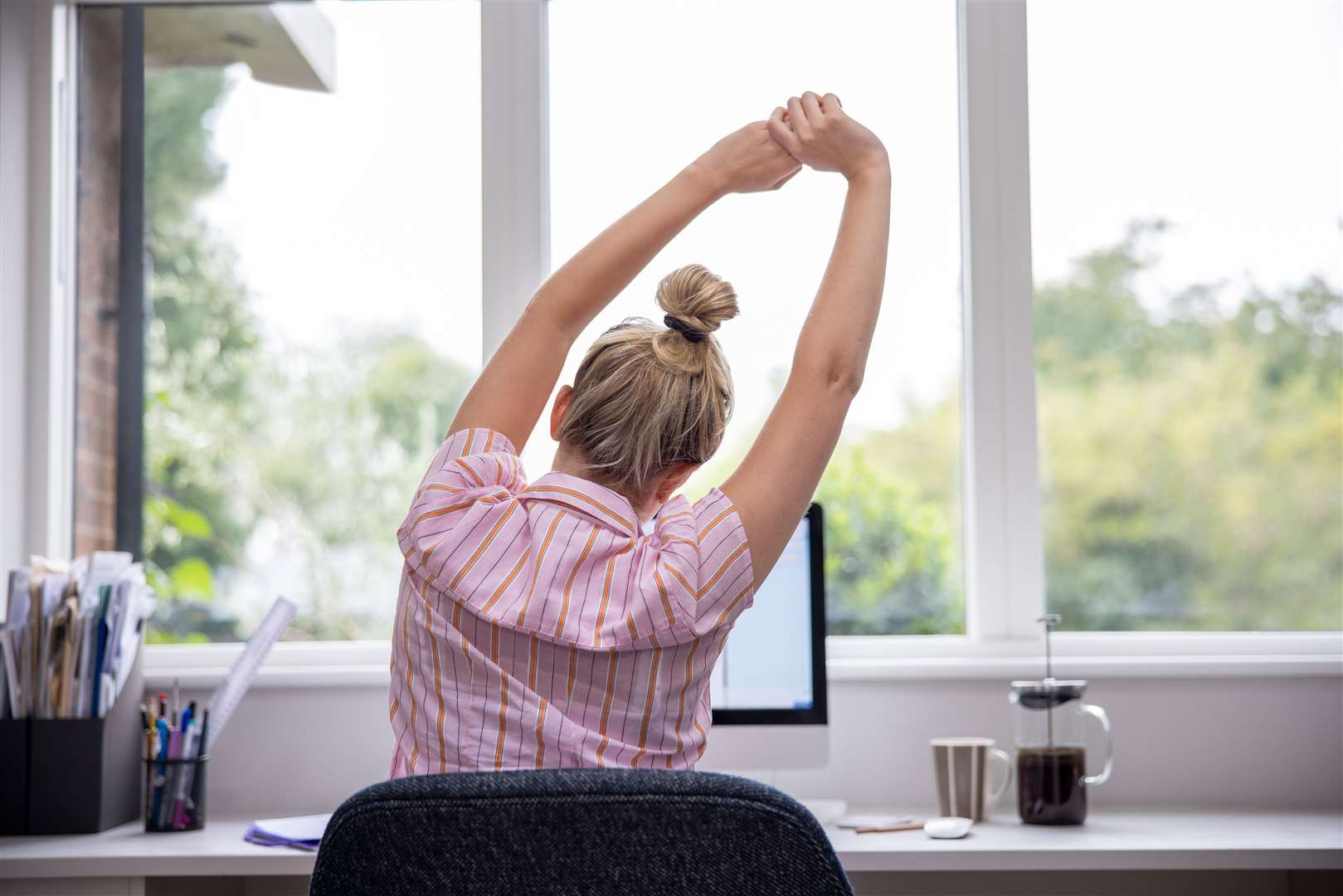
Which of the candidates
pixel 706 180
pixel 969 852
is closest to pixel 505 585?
pixel 706 180

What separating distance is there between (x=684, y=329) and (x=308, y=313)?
1.66 metres

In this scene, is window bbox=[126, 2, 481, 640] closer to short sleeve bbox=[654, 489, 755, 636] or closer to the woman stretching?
the woman stretching

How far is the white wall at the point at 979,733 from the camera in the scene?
2176mm

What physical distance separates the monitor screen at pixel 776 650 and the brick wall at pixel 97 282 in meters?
1.32

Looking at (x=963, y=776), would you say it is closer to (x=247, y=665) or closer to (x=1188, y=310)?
(x=1188, y=310)

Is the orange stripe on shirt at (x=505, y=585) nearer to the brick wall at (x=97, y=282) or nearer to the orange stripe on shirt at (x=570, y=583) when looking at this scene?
the orange stripe on shirt at (x=570, y=583)

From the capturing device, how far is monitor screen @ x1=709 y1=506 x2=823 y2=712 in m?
1.99

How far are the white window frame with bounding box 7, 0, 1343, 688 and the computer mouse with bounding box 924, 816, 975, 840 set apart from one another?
0.39 m

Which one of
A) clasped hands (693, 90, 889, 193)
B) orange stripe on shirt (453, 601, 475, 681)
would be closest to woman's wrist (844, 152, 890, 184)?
clasped hands (693, 90, 889, 193)

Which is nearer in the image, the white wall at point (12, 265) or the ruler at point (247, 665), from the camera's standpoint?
the ruler at point (247, 665)

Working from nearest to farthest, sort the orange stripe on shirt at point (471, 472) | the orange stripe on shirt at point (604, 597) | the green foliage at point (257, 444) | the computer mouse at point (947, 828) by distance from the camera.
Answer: the orange stripe on shirt at point (604, 597), the orange stripe on shirt at point (471, 472), the computer mouse at point (947, 828), the green foliage at point (257, 444)

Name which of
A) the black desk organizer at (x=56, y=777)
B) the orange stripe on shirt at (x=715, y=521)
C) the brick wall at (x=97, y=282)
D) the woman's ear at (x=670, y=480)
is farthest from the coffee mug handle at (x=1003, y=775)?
the brick wall at (x=97, y=282)

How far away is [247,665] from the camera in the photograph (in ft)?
6.82

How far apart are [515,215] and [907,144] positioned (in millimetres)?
766
